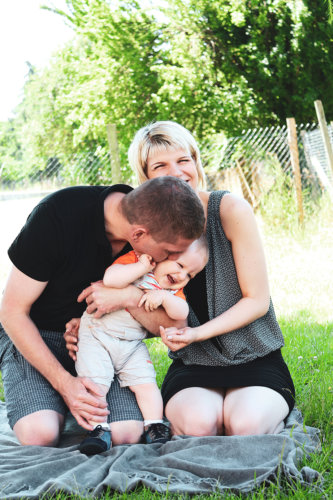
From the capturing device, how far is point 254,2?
Answer: 13.0 metres

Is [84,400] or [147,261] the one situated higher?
[147,261]

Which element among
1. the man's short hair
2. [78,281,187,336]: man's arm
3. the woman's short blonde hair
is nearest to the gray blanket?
[78,281,187,336]: man's arm

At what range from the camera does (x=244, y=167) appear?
1037 cm

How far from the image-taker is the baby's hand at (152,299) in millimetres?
2727

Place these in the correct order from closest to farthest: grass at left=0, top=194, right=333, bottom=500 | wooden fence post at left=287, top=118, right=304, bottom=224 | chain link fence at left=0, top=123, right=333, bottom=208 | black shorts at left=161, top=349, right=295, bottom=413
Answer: grass at left=0, top=194, right=333, bottom=500, black shorts at left=161, top=349, right=295, bottom=413, wooden fence post at left=287, top=118, right=304, bottom=224, chain link fence at left=0, top=123, right=333, bottom=208

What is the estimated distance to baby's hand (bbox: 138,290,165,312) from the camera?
2.73 meters

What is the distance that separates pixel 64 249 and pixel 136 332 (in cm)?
56

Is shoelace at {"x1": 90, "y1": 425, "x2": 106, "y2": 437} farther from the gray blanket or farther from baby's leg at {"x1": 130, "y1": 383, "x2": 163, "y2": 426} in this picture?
baby's leg at {"x1": 130, "y1": 383, "x2": 163, "y2": 426}

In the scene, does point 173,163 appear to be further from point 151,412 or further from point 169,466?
point 169,466

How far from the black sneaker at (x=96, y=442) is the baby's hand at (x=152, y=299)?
61cm

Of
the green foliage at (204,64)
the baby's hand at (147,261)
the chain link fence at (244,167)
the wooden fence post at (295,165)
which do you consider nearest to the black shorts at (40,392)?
the baby's hand at (147,261)

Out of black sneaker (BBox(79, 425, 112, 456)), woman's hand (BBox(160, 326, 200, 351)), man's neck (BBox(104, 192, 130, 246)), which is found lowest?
black sneaker (BBox(79, 425, 112, 456))

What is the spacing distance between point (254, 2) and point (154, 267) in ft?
39.1

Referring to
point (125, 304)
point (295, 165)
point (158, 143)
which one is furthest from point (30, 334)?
point (295, 165)
